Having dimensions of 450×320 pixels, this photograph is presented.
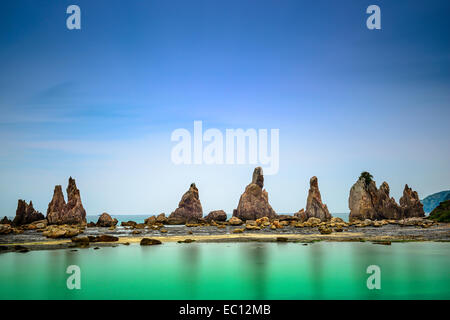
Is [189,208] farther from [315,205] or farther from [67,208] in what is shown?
[315,205]

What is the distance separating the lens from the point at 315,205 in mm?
106188

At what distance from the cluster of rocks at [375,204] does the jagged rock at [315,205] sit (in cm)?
887

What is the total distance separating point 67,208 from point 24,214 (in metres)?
10.9

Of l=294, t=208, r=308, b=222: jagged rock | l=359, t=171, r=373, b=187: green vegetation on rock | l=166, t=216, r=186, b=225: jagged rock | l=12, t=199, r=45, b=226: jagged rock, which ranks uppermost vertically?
l=359, t=171, r=373, b=187: green vegetation on rock

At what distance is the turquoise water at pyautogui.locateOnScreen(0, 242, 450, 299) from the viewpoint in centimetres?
1903

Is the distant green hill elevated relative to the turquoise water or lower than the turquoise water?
lower

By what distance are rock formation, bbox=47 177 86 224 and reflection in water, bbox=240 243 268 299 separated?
7417cm

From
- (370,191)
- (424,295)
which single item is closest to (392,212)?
(370,191)

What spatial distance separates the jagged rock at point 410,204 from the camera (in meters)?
111

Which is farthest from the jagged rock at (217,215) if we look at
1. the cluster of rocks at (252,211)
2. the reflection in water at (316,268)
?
the reflection in water at (316,268)

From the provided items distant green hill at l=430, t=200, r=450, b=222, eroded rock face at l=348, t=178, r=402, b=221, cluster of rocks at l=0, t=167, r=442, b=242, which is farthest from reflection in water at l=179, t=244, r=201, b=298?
eroded rock face at l=348, t=178, r=402, b=221

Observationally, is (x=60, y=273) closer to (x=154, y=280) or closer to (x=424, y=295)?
(x=154, y=280)

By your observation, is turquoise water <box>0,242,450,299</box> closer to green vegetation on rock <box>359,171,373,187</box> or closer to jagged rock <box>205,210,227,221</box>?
jagged rock <box>205,210,227,221</box>

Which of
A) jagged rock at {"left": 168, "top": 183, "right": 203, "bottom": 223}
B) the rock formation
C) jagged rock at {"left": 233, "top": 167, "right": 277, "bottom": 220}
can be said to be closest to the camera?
the rock formation
